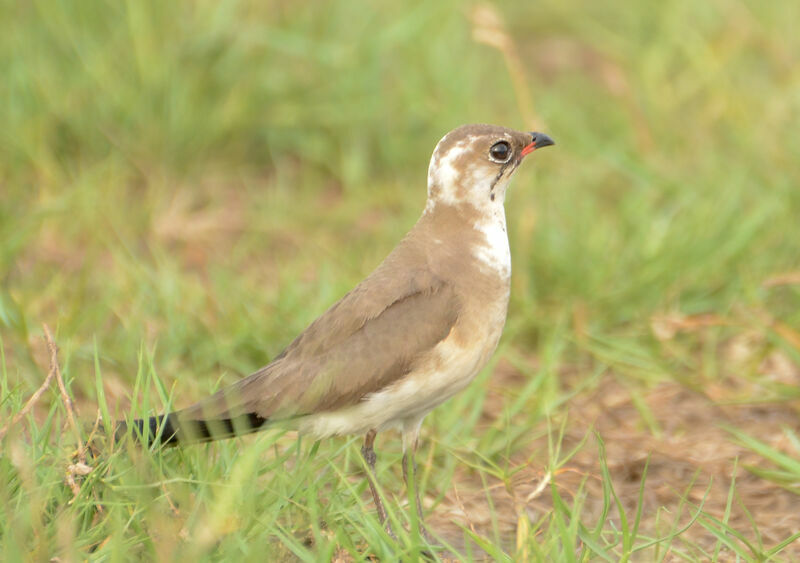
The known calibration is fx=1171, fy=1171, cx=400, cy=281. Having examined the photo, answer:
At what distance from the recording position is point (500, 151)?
4082mm

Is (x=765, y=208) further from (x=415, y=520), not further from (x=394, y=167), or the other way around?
(x=415, y=520)

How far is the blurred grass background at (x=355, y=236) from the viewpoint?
11.3ft

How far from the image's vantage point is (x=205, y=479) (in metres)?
3.43

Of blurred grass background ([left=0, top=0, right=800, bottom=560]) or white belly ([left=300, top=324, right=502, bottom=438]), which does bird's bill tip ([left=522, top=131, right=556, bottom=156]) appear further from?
blurred grass background ([left=0, top=0, right=800, bottom=560])

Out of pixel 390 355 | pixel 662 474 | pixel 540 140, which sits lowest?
pixel 662 474

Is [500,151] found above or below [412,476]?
above

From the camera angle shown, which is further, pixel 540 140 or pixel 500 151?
pixel 540 140

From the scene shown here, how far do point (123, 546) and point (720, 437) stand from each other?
2.38 metres

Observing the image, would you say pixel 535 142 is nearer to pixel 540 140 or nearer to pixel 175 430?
pixel 540 140

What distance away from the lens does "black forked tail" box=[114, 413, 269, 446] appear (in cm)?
342

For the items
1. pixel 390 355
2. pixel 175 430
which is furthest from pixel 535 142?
pixel 175 430

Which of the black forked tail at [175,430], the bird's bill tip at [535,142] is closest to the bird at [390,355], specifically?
the black forked tail at [175,430]

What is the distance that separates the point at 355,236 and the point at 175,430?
2.96 metres

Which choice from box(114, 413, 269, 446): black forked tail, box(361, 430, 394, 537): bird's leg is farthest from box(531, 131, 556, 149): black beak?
box(114, 413, 269, 446): black forked tail
